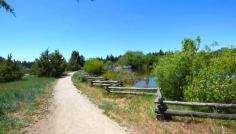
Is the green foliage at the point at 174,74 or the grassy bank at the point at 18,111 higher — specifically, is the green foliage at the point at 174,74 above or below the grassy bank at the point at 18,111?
above

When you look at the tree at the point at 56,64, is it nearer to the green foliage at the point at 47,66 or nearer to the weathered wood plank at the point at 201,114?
the green foliage at the point at 47,66

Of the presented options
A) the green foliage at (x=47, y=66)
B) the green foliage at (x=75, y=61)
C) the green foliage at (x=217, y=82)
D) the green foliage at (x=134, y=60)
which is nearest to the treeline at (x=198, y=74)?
the green foliage at (x=217, y=82)

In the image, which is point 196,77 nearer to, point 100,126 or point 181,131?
point 181,131

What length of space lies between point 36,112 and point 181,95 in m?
7.98

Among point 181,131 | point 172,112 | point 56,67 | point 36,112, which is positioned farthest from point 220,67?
A: point 56,67

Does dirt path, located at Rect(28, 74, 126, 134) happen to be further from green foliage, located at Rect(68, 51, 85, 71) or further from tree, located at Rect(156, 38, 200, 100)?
green foliage, located at Rect(68, 51, 85, 71)

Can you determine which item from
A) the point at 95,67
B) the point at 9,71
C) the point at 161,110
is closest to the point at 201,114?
the point at 161,110

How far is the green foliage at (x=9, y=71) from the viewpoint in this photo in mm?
50125

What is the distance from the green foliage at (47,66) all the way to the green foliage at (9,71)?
441 cm

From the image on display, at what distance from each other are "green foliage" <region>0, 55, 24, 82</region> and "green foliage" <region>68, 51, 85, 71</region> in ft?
124

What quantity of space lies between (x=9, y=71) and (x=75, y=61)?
1699 inches

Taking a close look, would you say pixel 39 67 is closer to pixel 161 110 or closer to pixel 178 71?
pixel 178 71

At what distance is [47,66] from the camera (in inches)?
2210

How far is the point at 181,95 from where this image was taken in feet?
59.3
